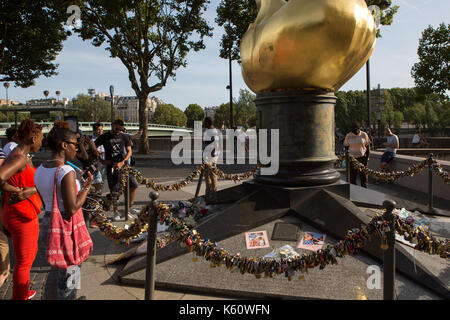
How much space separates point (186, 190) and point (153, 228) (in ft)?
23.0

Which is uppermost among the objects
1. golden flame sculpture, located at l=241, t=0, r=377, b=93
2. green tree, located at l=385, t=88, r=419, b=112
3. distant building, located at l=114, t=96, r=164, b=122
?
distant building, located at l=114, t=96, r=164, b=122

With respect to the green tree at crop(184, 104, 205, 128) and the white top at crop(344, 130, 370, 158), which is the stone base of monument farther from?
the green tree at crop(184, 104, 205, 128)

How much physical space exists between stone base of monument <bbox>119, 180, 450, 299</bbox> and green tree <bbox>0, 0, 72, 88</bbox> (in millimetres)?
17932

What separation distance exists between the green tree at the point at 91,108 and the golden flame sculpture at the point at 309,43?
9837 cm

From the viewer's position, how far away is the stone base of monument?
3703 millimetres

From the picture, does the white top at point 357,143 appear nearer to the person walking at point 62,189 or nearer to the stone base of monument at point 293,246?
the stone base of monument at point 293,246

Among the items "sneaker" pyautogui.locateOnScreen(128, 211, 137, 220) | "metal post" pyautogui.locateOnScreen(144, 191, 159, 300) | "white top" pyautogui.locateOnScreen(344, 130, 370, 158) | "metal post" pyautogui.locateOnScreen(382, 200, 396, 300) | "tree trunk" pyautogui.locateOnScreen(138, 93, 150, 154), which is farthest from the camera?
"tree trunk" pyautogui.locateOnScreen(138, 93, 150, 154)

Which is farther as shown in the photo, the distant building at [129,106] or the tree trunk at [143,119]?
the distant building at [129,106]

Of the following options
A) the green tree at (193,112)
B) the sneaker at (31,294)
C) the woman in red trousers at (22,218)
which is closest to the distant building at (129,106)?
the green tree at (193,112)

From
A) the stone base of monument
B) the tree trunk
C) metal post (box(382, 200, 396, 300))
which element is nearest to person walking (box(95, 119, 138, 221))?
the stone base of monument

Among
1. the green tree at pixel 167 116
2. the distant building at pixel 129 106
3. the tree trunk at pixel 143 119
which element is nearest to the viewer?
the tree trunk at pixel 143 119

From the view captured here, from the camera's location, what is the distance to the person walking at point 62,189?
2844 millimetres

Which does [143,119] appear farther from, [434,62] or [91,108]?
[91,108]

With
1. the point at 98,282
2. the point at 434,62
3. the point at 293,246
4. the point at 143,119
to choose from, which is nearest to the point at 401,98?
the point at 434,62
